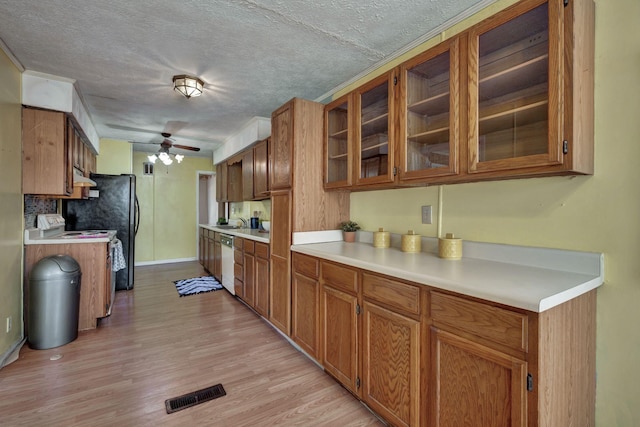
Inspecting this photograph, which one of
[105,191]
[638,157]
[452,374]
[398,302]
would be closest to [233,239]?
[105,191]

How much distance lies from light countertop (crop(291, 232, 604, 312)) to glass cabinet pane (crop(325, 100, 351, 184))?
814 millimetres

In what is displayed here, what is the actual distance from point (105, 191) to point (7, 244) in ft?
6.65

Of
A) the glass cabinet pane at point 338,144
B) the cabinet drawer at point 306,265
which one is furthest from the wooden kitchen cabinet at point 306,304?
the glass cabinet pane at point 338,144

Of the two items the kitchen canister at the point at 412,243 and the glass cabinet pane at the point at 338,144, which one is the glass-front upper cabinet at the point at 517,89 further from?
the glass cabinet pane at the point at 338,144

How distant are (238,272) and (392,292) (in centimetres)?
265

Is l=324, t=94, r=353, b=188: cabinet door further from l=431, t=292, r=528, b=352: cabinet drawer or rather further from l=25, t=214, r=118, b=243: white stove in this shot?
l=25, t=214, r=118, b=243: white stove

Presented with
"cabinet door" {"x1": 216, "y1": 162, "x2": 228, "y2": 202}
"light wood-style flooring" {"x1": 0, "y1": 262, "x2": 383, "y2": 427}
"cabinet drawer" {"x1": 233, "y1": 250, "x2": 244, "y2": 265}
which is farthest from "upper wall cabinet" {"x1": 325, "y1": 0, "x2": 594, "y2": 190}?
"cabinet door" {"x1": 216, "y1": 162, "x2": 228, "y2": 202}

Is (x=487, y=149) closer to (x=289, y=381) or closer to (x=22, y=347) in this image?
(x=289, y=381)

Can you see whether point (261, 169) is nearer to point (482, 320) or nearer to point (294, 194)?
point (294, 194)

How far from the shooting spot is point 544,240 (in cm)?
153

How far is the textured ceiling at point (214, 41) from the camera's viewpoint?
185 cm

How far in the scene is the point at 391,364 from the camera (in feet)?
5.15

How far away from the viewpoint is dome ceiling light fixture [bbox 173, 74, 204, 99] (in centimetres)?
277

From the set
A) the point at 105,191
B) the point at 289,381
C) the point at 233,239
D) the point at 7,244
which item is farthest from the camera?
the point at 105,191
